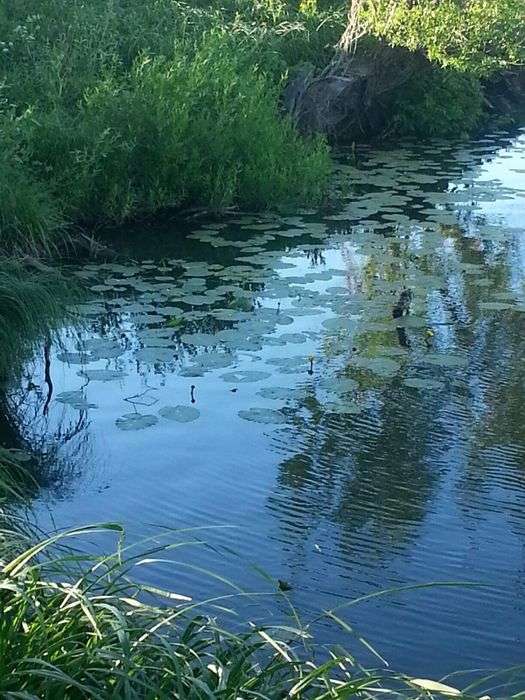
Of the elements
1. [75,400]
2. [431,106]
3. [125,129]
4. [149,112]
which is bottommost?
[75,400]

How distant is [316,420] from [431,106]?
10.1 m

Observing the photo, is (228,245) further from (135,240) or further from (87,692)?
(87,692)

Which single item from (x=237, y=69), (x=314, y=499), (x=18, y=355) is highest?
(x=237, y=69)

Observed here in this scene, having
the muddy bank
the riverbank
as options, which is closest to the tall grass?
the riverbank

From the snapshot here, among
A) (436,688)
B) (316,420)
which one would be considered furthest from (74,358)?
(436,688)

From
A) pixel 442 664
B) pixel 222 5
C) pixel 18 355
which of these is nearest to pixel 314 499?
pixel 442 664

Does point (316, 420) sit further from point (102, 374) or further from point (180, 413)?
point (102, 374)

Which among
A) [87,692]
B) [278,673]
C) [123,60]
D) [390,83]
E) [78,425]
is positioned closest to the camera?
[87,692]

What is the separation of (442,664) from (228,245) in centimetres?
528

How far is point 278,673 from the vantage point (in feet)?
8.48

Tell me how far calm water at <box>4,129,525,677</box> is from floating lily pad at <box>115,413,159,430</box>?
0.5 inches

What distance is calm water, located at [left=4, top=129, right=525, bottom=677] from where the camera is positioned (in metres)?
3.74

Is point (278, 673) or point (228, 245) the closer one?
point (278, 673)

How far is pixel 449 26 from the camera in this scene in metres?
12.3
